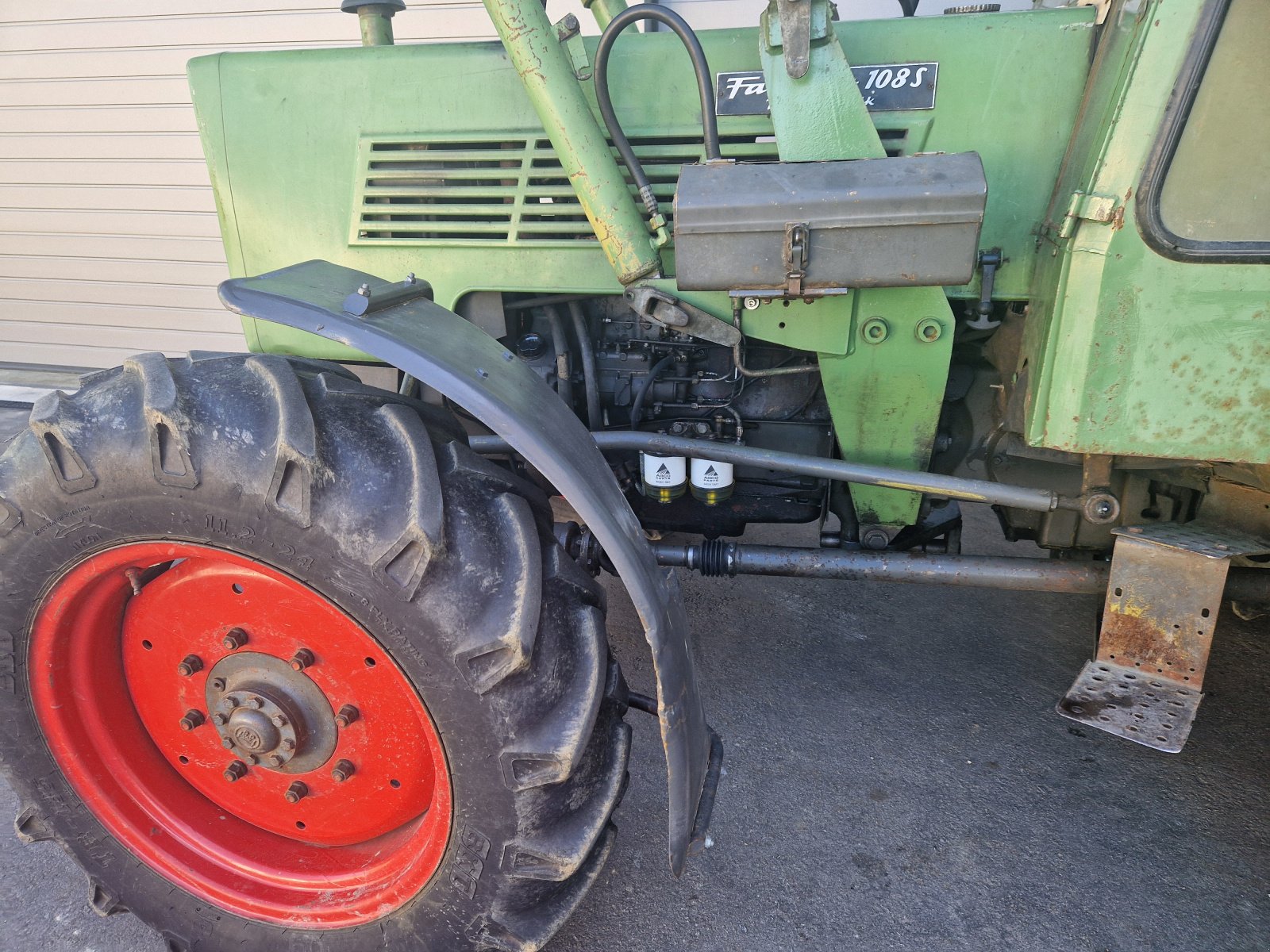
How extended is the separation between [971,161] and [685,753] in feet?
3.62

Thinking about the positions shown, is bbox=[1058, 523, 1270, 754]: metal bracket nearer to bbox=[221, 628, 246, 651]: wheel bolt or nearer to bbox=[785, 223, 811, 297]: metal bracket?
bbox=[785, 223, 811, 297]: metal bracket

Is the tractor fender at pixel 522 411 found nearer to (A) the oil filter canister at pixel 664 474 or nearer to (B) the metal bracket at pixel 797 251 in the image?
(B) the metal bracket at pixel 797 251

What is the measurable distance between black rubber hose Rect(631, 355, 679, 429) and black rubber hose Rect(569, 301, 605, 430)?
8 cm

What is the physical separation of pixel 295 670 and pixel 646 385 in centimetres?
97

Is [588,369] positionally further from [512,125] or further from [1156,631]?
[1156,631]

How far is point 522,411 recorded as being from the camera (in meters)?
1.23

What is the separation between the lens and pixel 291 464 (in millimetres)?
1197

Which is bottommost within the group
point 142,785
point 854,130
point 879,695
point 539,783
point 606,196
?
point 879,695

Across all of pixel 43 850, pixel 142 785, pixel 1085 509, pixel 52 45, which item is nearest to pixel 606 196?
pixel 1085 509

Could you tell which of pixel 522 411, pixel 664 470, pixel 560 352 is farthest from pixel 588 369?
pixel 522 411

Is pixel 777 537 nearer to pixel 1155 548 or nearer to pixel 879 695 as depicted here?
pixel 879 695

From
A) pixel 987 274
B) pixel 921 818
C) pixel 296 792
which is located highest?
pixel 987 274

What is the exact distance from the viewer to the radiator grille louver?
1.74 m

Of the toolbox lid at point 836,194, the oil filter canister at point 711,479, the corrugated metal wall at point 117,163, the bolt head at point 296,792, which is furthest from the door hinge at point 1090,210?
the corrugated metal wall at point 117,163
